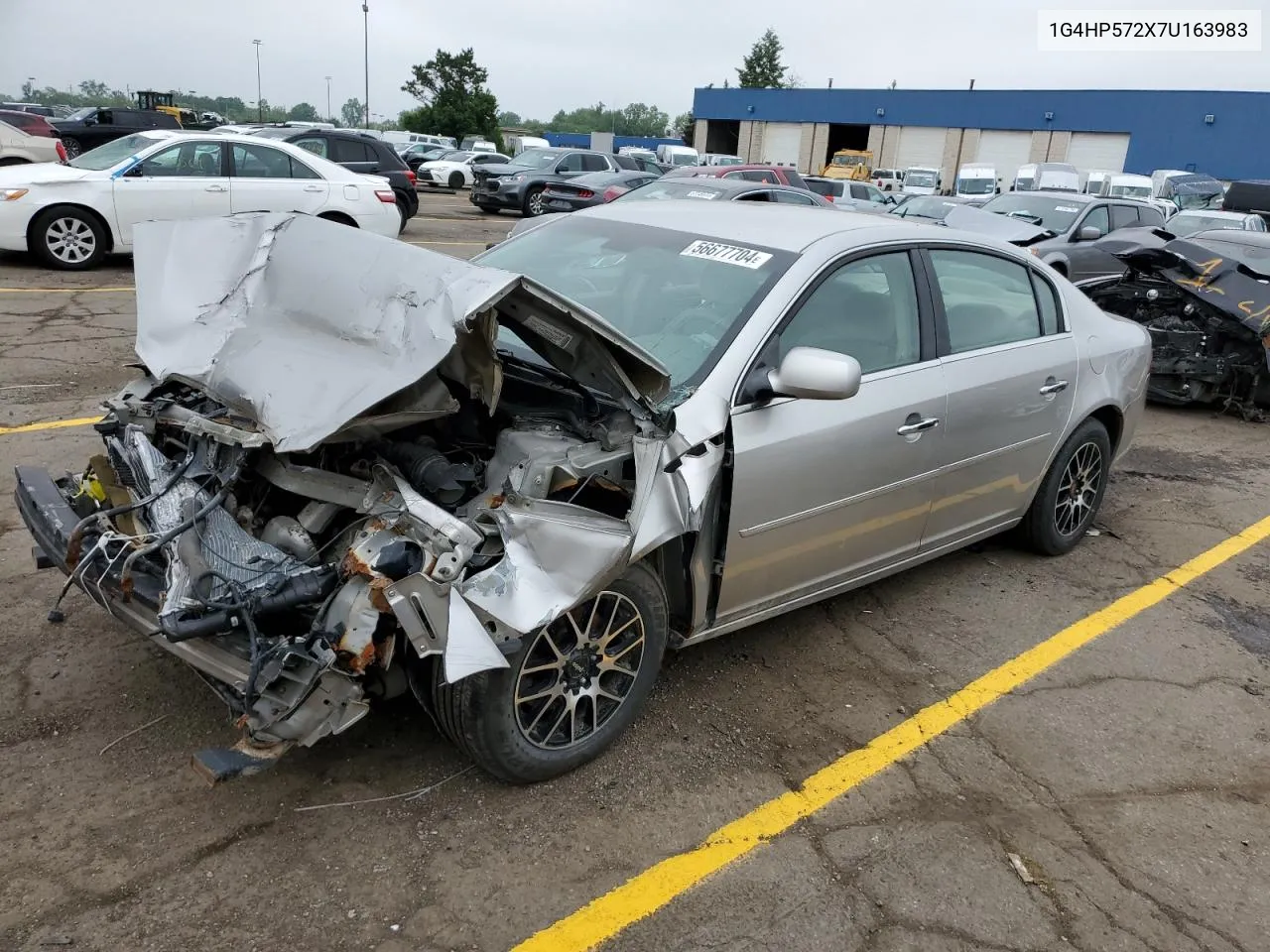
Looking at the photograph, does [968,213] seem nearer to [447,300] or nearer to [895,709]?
[895,709]

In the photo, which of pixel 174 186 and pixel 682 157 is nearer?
pixel 174 186

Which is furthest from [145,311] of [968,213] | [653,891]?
[968,213]

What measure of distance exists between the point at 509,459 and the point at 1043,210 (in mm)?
12167

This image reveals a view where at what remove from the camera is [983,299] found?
410 centimetres

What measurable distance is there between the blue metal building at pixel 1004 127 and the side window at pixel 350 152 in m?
37.8

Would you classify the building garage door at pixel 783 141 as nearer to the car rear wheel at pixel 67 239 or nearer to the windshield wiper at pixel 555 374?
the car rear wheel at pixel 67 239

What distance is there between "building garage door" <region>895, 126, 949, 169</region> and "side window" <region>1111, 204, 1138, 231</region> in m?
37.3

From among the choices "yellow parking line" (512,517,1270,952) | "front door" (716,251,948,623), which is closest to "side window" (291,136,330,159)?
"front door" (716,251,948,623)

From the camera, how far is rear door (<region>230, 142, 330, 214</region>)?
1073cm

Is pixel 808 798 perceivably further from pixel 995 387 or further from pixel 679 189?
pixel 679 189

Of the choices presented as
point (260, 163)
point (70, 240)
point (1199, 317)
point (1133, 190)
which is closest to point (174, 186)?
point (260, 163)

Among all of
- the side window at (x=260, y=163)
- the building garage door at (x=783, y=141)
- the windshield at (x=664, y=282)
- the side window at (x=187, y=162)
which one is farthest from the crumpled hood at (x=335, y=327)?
the building garage door at (x=783, y=141)

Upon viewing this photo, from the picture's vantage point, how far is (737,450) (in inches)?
119

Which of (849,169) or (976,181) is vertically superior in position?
(849,169)
